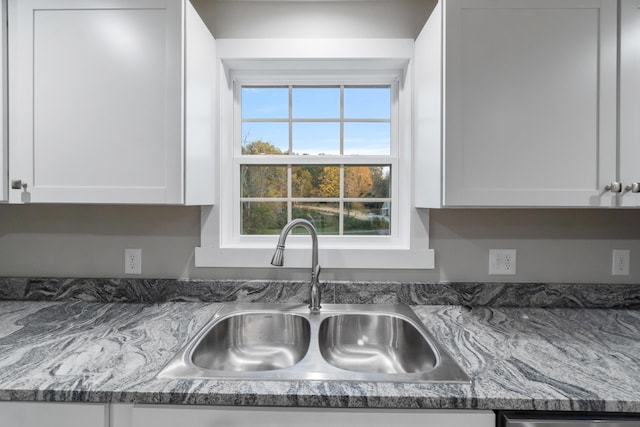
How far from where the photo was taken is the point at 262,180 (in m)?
1.64

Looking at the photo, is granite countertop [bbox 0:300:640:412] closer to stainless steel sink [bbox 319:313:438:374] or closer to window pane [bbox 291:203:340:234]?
stainless steel sink [bbox 319:313:438:374]

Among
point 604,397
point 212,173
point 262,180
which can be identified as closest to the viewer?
point 604,397

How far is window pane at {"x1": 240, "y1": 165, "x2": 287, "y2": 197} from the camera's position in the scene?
164 centimetres

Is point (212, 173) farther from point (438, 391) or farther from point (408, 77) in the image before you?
point (438, 391)

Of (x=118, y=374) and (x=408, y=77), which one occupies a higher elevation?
(x=408, y=77)

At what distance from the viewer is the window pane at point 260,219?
163cm

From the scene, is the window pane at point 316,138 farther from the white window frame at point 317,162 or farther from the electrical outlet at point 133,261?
the electrical outlet at point 133,261

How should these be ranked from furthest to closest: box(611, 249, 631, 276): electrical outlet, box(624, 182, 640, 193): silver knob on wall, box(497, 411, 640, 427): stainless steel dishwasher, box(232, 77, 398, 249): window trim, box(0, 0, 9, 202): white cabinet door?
box(232, 77, 398, 249): window trim < box(611, 249, 631, 276): electrical outlet < box(0, 0, 9, 202): white cabinet door < box(624, 182, 640, 193): silver knob on wall < box(497, 411, 640, 427): stainless steel dishwasher

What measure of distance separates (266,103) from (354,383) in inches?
51.9

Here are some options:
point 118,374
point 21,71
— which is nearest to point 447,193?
point 118,374

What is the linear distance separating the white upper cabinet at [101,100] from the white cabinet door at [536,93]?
939 mm

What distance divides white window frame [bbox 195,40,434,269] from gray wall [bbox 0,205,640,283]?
2.2 inches

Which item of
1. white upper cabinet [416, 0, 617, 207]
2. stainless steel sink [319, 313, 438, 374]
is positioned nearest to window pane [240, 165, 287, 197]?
stainless steel sink [319, 313, 438, 374]

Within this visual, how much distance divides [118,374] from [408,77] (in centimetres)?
152
